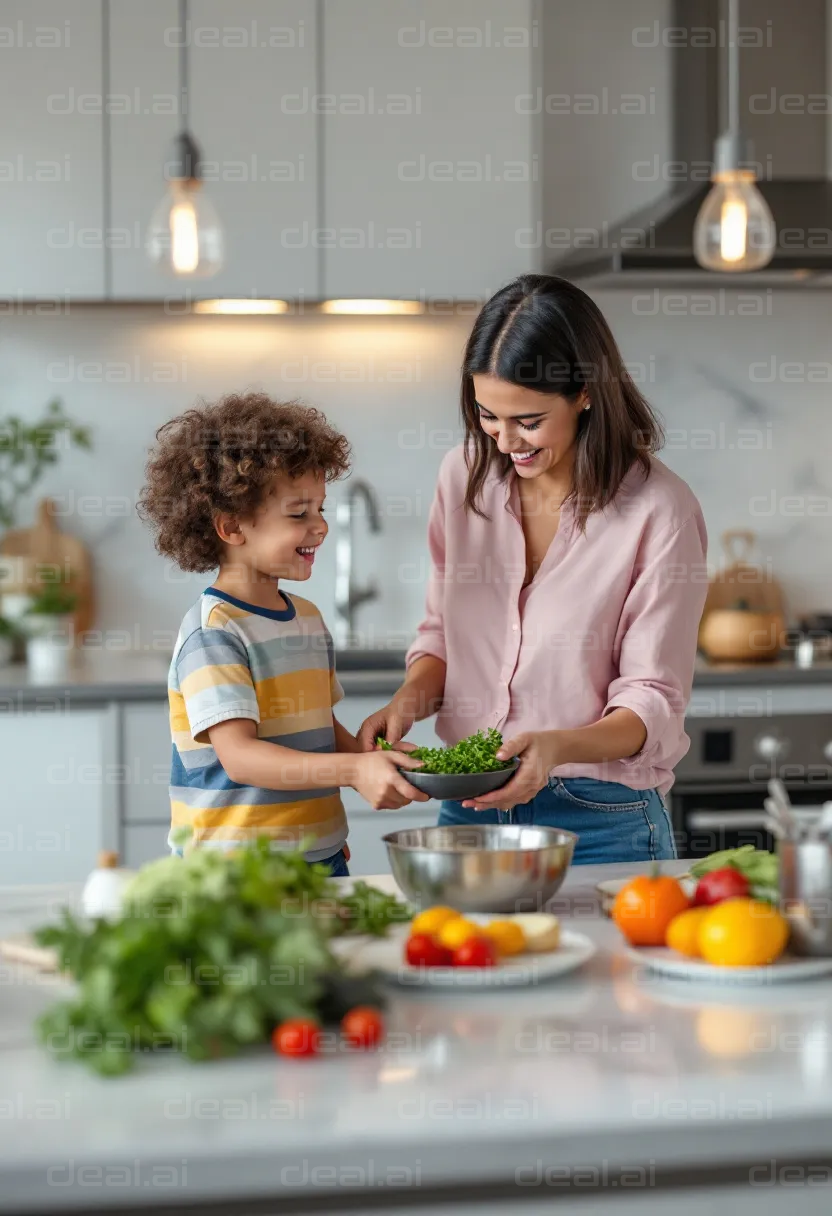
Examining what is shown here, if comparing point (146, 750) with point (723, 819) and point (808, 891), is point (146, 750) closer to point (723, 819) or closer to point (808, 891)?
point (723, 819)

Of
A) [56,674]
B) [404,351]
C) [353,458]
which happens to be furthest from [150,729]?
[404,351]

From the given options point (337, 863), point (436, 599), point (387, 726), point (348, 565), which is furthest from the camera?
point (348, 565)

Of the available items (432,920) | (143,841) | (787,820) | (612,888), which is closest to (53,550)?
(143,841)

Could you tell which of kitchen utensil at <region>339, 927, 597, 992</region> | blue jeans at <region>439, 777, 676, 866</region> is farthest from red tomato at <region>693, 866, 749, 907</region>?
blue jeans at <region>439, 777, 676, 866</region>

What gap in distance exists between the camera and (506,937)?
129cm

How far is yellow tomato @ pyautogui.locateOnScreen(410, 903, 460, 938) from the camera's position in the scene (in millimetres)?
1289

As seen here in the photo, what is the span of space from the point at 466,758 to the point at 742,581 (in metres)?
2.19

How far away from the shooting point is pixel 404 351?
11.4ft

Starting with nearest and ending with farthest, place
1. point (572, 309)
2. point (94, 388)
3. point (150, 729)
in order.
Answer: point (572, 309), point (150, 729), point (94, 388)

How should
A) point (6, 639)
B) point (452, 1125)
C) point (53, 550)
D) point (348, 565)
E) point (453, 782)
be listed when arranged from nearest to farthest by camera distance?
1. point (452, 1125)
2. point (453, 782)
3. point (6, 639)
4. point (53, 550)
5. point (348, 565)

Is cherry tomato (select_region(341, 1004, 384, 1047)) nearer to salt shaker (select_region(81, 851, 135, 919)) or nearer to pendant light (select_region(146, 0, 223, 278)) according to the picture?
salt shaker (select_region(81, 851, 135, 919))

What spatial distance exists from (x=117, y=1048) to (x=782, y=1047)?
499 millimetres

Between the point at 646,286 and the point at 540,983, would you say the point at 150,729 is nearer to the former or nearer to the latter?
the point at 646,286

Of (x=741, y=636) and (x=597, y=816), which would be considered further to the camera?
(x=741, y=636)
